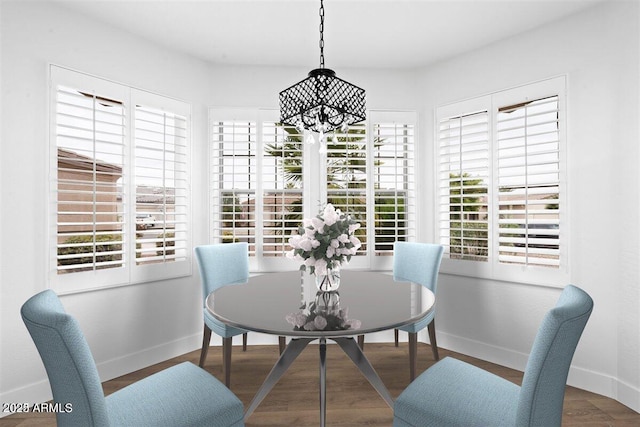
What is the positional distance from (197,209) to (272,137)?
988mm

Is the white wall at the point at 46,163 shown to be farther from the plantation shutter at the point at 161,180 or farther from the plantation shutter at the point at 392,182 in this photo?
the plantation shutter at the point at 392,182

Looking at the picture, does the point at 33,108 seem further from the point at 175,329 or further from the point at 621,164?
the point at 621,164

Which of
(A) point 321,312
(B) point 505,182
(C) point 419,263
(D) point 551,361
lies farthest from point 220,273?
(B) point 505,182

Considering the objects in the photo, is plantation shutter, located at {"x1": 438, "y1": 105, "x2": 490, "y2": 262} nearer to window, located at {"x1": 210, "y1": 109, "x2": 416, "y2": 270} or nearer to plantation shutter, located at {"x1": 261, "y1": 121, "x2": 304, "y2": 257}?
window, located at {"x1": 210, "y1": 109, "x2": 416, "y2": 270}

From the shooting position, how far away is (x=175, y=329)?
3031 millimetres

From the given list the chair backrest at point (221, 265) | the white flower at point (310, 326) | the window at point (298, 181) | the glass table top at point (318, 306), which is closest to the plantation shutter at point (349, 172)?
the window at point (298, 181)

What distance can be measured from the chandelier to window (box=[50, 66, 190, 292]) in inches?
59.7

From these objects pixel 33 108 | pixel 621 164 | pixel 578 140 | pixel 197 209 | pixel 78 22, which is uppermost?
pixel 78 22

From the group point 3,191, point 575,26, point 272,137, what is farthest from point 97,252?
point 575,26

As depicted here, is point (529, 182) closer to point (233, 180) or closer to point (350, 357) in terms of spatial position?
point (350, 357)

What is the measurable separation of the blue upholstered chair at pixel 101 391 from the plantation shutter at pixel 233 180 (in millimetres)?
1727

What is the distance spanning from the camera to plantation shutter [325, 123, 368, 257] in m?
3.32

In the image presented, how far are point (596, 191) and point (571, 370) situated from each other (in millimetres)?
1325

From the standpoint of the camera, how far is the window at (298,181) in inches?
128
